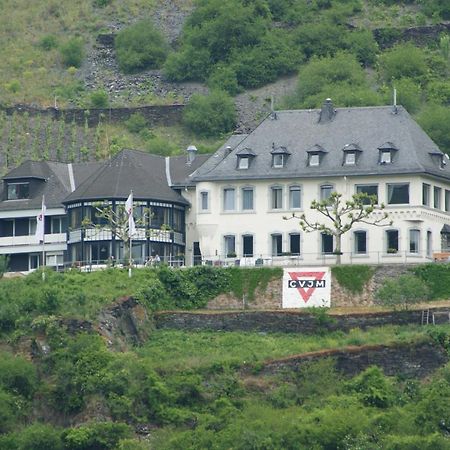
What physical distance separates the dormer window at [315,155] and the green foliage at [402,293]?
38.2 feet

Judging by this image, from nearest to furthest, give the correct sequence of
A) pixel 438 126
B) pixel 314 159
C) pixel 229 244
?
pixel 314 159
pixel 229 244
pixel 438 126

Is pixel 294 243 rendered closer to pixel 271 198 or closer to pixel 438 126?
pixel 271 198

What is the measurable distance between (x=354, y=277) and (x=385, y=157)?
27.5 feet

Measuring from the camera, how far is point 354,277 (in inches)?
4724

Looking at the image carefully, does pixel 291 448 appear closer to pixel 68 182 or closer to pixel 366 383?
pixel 366 383

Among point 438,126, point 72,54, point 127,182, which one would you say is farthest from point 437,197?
point 72,54

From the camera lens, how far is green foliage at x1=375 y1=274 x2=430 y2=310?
11619 centimetres

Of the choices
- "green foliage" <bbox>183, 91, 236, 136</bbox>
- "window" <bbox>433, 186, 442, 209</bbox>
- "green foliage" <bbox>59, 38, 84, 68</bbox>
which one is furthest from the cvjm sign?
"green foliage" <bbox>59, 38, 84, 68</bbox>

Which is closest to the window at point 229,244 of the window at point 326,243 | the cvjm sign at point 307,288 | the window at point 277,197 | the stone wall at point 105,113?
the window at point 277,197

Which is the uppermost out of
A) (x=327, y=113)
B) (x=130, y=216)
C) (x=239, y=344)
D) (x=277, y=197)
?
(x=327, y=113)

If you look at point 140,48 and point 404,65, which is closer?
point 404,65

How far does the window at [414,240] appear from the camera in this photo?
407ft

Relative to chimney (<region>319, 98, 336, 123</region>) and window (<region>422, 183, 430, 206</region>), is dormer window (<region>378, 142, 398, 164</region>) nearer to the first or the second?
window (<region>422, 183, 430, 206</region>)

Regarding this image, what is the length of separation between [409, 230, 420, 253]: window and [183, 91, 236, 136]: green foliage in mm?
34327
